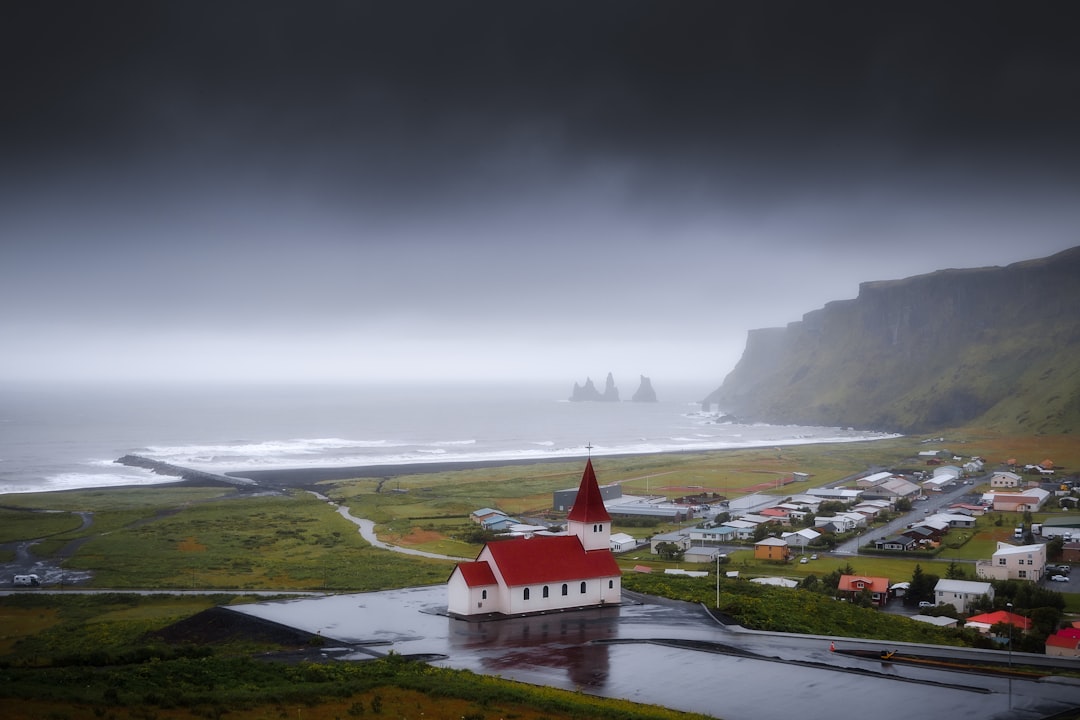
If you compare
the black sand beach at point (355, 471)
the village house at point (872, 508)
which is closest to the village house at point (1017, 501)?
the village house at point (872, 508)

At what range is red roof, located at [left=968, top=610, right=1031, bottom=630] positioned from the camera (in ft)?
106

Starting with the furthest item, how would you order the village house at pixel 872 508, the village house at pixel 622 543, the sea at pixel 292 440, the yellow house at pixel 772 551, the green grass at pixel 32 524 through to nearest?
the sea at pixel 292 440
the village house at pixel 872 508
the green grass at pixel 32 524
the village house at pixel 622 543
the yellow house at pixel 772 551

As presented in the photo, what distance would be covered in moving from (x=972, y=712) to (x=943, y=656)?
17.7ft

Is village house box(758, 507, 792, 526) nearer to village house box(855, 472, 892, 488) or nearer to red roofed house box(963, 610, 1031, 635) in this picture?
village house box(855, 472, 892, 488)

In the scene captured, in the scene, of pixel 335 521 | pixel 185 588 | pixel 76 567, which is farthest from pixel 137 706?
pixel 335 521

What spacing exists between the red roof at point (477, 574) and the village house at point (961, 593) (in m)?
20.5

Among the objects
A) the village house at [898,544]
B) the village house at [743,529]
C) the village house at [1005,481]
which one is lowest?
the village house at [898,544]

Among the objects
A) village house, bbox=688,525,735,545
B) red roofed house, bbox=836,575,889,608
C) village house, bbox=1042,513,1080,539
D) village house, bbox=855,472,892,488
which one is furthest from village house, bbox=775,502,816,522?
red roofed house, bbox=836,575,889,608

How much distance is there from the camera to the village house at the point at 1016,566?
4331 centimetres

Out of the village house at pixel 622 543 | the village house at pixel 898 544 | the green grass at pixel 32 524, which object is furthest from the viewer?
the green grass at pixel 32 524

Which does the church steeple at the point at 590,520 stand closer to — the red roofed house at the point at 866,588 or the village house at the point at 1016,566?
the red roofed house at the point at 866,588

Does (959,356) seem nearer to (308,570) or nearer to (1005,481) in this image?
(1005,481)

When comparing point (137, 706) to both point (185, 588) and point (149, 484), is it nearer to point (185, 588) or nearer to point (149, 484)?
point (185, 588)

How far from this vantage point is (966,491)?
Answer: 79000mm
